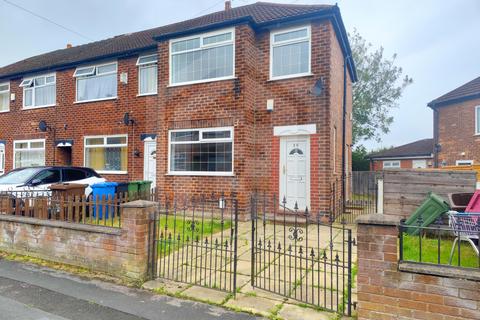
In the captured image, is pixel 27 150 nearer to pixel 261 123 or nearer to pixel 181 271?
pixel 261 123

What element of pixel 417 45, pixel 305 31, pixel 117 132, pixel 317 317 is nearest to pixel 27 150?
pixel 117 132

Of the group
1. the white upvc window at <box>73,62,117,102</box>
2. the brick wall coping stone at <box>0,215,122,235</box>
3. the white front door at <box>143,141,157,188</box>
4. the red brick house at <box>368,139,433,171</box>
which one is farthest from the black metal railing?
the red brick house at <box>368,139,433,171</box>

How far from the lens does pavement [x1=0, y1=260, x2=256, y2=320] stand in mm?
3215

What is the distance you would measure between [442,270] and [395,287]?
1.41ft

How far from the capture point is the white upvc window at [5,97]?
1506 cm

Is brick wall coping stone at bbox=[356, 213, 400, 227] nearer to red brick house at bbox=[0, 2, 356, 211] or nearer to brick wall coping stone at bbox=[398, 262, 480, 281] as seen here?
brick wall coping stone at bbox=[398, 262, 480, 281]

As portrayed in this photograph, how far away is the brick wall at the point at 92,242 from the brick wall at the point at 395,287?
2749 mm

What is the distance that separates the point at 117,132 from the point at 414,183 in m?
10.0

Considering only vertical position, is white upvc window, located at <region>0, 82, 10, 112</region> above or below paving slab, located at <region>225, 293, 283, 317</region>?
above

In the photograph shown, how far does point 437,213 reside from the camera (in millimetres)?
5590

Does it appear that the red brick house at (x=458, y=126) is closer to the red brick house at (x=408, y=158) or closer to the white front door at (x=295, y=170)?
the red brick house at (x=408, y=158)

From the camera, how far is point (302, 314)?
10.4ft

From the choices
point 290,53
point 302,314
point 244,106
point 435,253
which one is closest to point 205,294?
point 302,314

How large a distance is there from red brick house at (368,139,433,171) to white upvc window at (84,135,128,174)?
22.9 m
